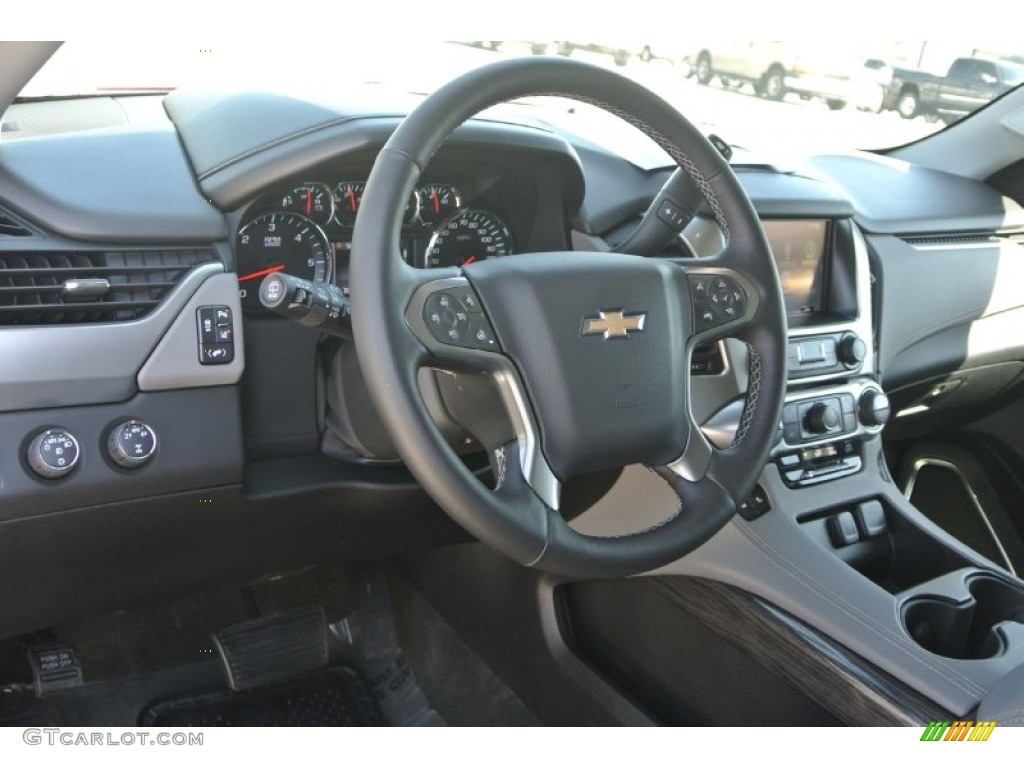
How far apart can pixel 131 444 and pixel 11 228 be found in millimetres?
319

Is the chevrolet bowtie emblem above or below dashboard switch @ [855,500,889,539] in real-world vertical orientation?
above

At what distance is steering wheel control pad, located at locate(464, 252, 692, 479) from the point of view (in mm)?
1215

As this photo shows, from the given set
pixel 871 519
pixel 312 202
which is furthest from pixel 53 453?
pixel 871 519

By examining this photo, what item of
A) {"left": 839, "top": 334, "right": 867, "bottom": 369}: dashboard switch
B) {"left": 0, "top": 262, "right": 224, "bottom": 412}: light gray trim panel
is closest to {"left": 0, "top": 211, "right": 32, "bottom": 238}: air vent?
{"left": 0, "top": 262, "right": 224, "bottom": 412}: light gray trim panel

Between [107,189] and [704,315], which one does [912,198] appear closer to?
[704,315]

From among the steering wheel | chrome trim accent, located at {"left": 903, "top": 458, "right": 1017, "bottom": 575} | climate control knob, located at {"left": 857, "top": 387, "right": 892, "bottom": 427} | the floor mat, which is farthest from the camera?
chrome trim accent, located at {"left": 903, "top": 458, "right": 1017, "bottom": 575}

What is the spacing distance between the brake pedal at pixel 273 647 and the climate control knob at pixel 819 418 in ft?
3.42

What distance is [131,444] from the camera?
1422 mm

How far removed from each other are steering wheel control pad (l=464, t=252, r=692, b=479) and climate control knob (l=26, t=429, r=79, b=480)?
0.60m

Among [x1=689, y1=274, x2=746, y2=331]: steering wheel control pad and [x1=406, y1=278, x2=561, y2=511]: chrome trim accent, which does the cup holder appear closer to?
[x1=689, y1=274, x2=746, y2=331]: steering wheel control pad

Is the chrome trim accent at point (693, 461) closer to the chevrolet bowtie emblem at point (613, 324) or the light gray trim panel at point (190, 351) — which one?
the chevrolet bowtie emblem at point (613, 324)
